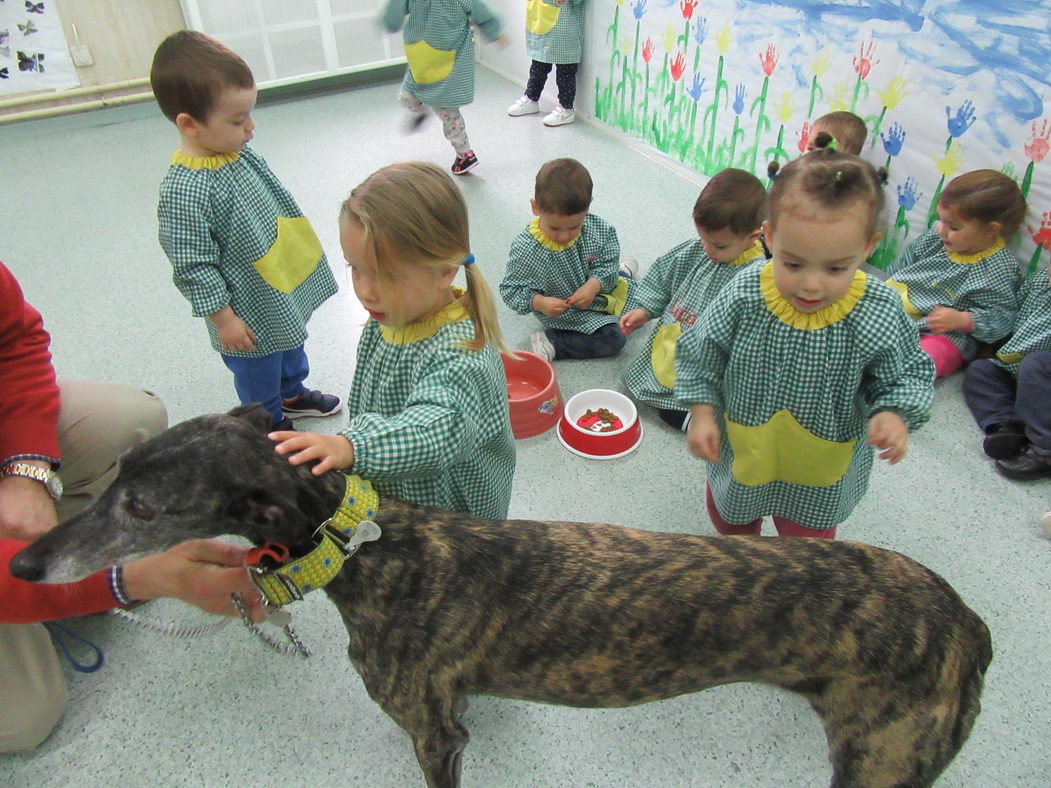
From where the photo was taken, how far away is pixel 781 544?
1295mm

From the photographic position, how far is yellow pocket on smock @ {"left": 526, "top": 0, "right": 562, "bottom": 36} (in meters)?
4.69

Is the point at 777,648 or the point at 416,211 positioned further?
the point at 416,211

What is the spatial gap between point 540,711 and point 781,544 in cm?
81

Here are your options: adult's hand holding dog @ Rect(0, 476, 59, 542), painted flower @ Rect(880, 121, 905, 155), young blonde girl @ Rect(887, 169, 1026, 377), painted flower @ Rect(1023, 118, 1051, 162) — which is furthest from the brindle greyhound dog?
painted flower @ Rect(880, 121, 905, 155)

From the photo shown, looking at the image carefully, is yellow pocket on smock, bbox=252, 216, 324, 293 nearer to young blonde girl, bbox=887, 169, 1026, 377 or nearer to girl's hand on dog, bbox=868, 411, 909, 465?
girl's hand on dog, bbox=868, 411, 909, 465

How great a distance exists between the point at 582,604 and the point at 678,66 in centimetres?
370

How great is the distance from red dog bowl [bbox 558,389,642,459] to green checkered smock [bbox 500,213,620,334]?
38cm

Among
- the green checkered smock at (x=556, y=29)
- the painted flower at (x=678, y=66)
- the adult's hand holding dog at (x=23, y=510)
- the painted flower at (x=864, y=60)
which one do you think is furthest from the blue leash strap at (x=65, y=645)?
the green checkered smock at (x=556, y=29)

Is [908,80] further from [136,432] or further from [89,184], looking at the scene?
[89,184]

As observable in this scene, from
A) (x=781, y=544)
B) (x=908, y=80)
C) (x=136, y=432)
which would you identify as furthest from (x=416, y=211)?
(x=908, y=80)

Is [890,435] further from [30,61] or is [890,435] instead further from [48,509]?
[30,61]

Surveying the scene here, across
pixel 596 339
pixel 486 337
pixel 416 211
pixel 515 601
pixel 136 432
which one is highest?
pixel 416 211

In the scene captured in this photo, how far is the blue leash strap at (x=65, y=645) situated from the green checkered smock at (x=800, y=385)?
65.6 inches

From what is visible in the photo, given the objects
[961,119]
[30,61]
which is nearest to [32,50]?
[30,61]
